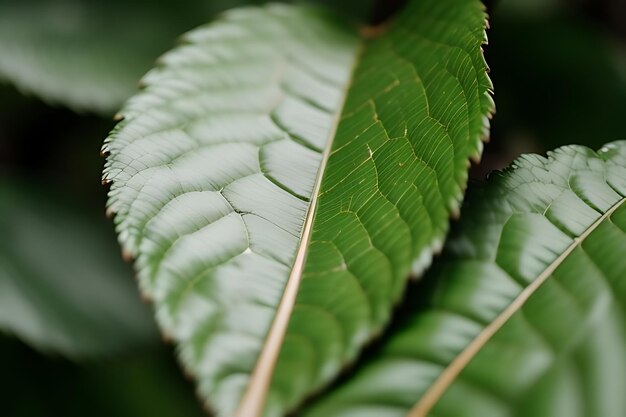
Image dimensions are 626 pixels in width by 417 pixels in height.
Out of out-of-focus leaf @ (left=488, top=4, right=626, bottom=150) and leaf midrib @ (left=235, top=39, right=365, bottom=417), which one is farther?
out-of-focus leaf @ (left=488, top=4, right=626, bottom=150)

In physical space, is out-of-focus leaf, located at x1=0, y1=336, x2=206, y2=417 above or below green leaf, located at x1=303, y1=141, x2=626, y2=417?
below

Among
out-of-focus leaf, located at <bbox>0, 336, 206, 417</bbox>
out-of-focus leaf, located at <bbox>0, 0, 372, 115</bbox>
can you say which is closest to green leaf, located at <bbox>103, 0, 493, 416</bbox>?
out-of-focus leaf, located at <bbox>0, 0, 372, 115</bbox>

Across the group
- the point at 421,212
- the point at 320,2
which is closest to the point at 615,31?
the point at 320,2

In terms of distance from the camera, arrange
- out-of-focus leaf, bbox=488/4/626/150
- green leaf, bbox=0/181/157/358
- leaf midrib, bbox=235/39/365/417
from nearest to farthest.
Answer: leaf midrib, bbox=235/39/365/417 → green leaf, bbox=0/181/157/358 → out-of-focus leaf, bbox=488/4/626/150

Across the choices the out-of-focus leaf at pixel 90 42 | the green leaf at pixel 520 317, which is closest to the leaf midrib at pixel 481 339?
the green leaf at pixel 520 317

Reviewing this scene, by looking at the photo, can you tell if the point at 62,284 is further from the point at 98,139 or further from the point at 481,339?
the point at 481,339

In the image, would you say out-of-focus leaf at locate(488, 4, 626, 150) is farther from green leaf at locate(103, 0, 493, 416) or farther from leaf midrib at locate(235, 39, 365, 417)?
leaf midrib at locate(235, 39, 365, 417)

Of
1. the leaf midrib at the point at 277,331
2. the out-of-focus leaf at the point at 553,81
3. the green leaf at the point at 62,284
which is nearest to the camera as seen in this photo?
the leaf midrib at the point at 277,331

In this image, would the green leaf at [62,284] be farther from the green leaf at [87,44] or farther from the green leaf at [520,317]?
the green leaf at [520,317]
